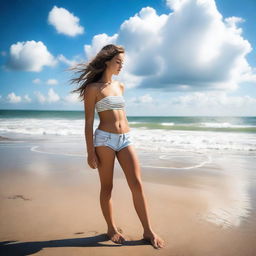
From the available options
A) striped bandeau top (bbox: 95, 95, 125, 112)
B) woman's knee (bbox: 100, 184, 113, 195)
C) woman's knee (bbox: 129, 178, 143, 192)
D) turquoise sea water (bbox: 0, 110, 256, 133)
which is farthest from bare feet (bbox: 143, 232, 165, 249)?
turquoise sea water (bbox: 0, 110, 256, 133)

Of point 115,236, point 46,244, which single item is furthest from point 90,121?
point 46,244

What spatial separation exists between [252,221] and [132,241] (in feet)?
5.74

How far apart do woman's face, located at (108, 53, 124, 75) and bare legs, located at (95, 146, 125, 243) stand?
0.98 m

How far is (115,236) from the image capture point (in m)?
2.83

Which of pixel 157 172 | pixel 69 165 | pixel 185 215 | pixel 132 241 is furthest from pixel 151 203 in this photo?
pixel 69 165

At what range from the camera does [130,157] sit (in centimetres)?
274

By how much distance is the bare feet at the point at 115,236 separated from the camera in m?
2.78

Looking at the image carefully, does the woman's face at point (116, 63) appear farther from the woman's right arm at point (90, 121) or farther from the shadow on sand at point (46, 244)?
the shadow on sand at point (46, 244)

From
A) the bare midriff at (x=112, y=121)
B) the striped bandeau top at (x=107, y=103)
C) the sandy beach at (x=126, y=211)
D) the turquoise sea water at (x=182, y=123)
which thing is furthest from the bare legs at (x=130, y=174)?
the turquoise sea water at (x=182, y=123)

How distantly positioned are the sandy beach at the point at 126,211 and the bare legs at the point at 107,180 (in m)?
0.10

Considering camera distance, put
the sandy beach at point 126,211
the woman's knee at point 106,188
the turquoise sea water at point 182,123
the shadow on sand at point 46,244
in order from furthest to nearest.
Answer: the turquoise sea water at point 182,123 < the woman's knee at point 106,188 < the sandy beach at point 126,211 < the shadow on sand at point 46,244

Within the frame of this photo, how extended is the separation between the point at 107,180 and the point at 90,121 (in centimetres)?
71

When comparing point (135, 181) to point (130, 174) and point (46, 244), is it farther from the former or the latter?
point (46, 244)

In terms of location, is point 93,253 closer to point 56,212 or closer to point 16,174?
point 56,212
